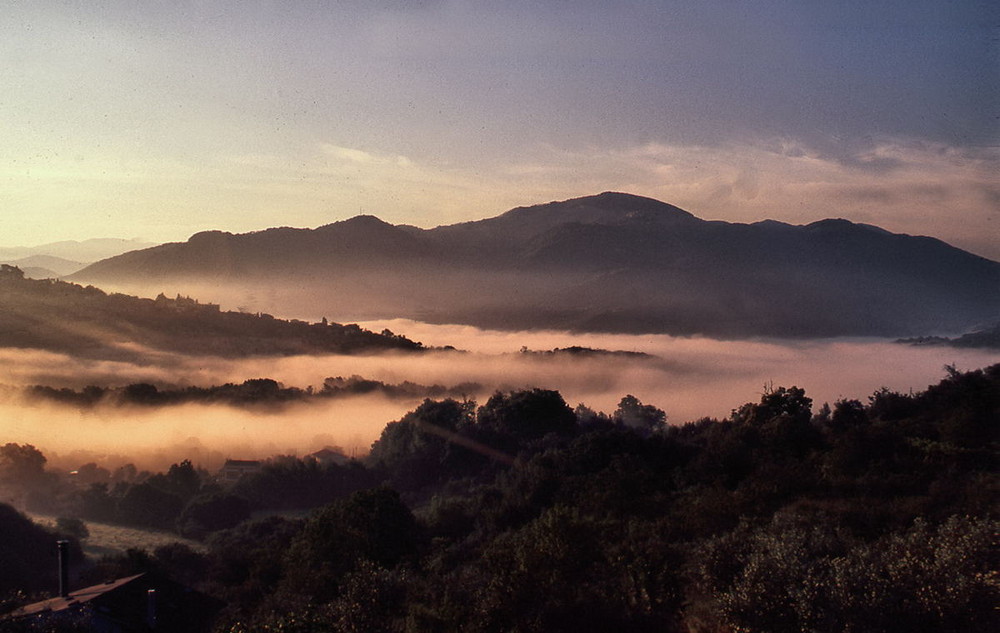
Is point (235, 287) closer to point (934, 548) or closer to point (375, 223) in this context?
point (375, 223)

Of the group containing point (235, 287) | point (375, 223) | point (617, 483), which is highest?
point (375, 223)

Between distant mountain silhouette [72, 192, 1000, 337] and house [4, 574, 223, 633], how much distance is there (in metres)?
52.7

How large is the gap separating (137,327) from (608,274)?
245 feet

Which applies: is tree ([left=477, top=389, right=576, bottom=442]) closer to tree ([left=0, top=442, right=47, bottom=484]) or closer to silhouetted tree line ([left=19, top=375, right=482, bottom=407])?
silhouetted tree line ([left=19, top=375, right=482, bottom=407])

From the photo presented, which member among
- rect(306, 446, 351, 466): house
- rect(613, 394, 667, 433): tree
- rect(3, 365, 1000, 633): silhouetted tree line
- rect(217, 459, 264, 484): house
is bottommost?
rect(217, 459, 264, 484): house

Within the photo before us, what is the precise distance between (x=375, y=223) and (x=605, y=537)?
307ft

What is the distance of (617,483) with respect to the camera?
70.9ft

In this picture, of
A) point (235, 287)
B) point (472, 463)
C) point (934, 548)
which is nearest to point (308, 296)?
point (235, 287)

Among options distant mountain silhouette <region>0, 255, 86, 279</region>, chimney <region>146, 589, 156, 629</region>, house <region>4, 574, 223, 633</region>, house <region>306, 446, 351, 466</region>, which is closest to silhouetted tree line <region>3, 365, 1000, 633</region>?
house <region>4, 574, 223, 633</region>

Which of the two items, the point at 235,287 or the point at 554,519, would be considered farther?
the point at 235,287

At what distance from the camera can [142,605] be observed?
15609mm

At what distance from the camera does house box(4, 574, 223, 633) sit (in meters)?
14.1

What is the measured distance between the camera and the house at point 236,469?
4022cm

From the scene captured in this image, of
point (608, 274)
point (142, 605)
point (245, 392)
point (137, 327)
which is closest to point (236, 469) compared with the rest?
point (245, 392)
